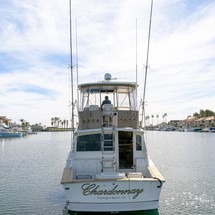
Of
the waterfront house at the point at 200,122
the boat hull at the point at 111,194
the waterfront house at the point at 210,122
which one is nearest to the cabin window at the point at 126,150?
the boat hull at the point at 111,194

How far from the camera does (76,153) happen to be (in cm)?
1419

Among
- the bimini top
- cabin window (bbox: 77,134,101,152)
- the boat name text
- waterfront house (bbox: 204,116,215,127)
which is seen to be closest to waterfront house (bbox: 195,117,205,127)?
waterfront house (bbox: 204,116,215,127)

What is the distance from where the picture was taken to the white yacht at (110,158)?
11648 millimetres

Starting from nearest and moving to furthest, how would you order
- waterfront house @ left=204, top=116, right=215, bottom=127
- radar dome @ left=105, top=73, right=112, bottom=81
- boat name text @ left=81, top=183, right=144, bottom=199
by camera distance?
1. boat name text @ left=81, top=183, right=144, bottom=199
2. radar dome @ left=105, top=73, right=112, bottom=81
3. waterfront house @ left=204, top=116, right=215, bottom=127

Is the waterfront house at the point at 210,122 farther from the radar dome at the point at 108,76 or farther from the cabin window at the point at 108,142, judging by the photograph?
the cabin window at the point at 108,142

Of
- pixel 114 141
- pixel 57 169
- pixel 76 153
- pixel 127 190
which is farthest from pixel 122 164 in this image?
pixel 57 169

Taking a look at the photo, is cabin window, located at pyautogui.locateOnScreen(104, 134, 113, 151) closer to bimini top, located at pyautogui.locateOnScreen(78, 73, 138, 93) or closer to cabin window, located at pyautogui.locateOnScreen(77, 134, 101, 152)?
cabin window, located at pyautogui.locateOnScreen(77, 134, 101, 152)

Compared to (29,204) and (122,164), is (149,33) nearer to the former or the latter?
(122,164)

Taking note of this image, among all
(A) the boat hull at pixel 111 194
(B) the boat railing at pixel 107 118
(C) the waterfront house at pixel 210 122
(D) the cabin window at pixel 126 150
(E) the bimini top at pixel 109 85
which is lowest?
(A) the boat hull at pixel 111 194

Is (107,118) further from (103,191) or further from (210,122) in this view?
(210,122)

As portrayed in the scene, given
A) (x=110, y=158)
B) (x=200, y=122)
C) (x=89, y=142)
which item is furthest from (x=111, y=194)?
(x=200, y=122)

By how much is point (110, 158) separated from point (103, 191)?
2688 mm

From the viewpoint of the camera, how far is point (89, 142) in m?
14.2

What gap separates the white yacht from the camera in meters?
11.6
